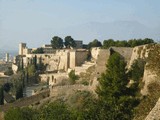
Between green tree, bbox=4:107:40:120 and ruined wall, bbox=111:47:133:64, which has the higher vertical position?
ruined wall, bbox=111:47:133:64

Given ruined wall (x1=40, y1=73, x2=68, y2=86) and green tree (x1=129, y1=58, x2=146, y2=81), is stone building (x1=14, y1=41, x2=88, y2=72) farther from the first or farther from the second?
green tree (x1=129, y1=58, x2=146, y2=81)

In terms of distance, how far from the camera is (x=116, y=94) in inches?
1035

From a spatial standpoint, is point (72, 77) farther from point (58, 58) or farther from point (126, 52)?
point (58, 58)

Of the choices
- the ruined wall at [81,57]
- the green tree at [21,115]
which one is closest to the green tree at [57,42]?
the ruined wall at [81,57]

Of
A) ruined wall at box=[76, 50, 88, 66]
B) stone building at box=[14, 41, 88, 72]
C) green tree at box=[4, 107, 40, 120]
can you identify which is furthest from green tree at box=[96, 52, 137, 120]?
stone building at box=[14, 41, 88, 72]

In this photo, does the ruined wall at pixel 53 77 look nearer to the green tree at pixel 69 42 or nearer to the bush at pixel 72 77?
the bush at pixel 72 77

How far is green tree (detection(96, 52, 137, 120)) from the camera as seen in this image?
2242 centimetres

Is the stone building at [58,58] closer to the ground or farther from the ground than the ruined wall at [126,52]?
closer to the ground

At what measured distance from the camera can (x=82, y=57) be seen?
→ 65.8 metres

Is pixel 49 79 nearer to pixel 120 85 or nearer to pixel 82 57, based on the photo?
pixel 82 57

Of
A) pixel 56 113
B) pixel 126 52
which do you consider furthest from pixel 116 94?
pixel 126 52

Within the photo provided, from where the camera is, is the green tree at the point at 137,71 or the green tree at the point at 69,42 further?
the green tree at the point at 69,42

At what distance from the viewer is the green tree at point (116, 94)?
22.4 m

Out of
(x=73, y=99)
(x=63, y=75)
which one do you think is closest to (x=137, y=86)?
(x=73, y=99)
